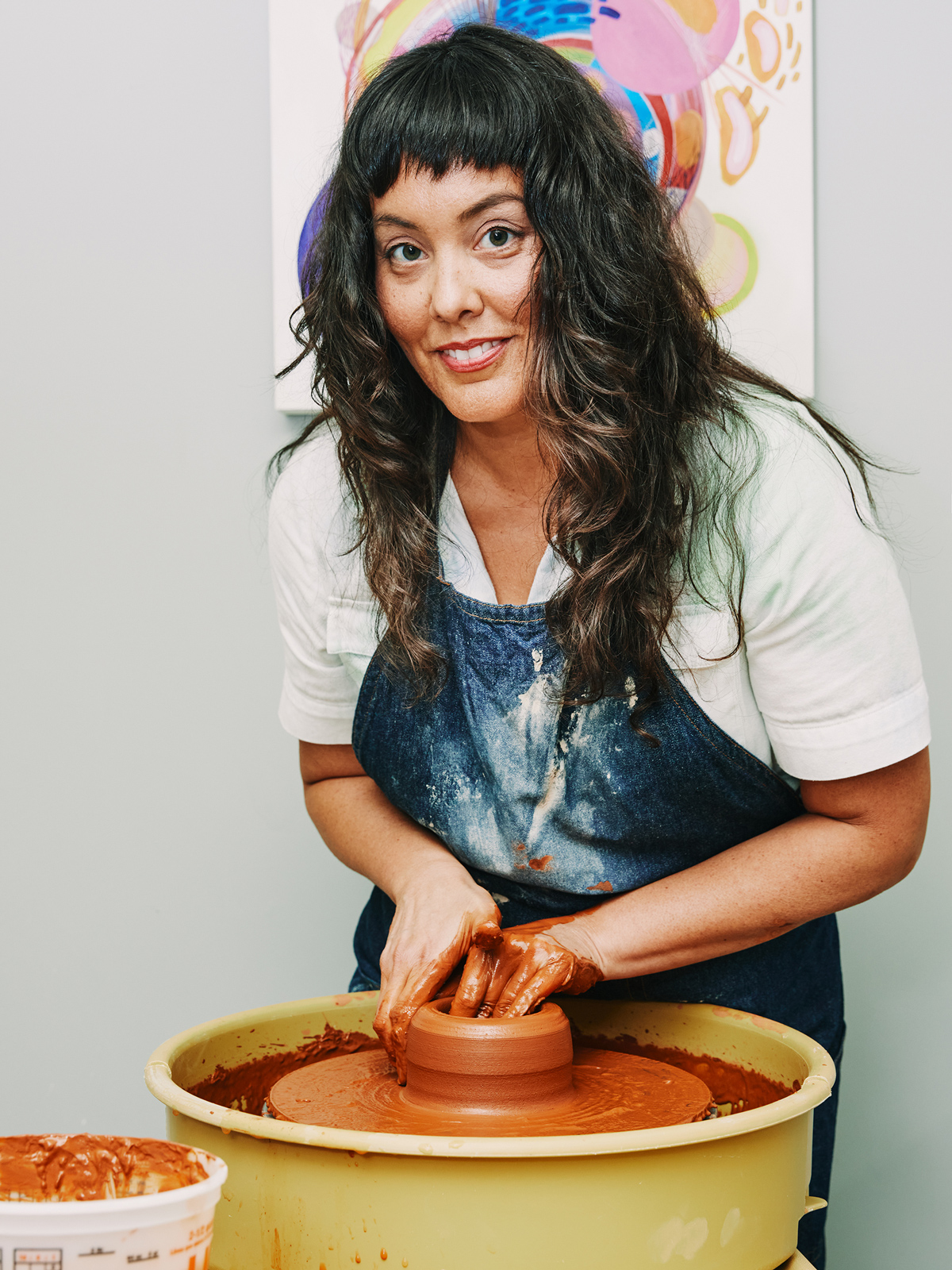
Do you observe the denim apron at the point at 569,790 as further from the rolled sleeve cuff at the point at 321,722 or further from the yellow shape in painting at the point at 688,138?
the yellow shape in painting at the point at 688,138

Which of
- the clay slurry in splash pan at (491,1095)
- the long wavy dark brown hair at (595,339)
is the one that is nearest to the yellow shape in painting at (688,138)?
the long wavy dark brown hair at (595,339)

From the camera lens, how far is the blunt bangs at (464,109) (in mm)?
989

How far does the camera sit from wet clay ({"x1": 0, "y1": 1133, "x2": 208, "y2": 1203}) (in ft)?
2.13

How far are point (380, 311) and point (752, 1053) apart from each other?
0.78 m

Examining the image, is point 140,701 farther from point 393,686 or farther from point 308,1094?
point 308,1094

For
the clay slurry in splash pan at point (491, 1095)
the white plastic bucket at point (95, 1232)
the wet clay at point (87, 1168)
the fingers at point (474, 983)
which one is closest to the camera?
the white plastic bucket at point (95, 1232)

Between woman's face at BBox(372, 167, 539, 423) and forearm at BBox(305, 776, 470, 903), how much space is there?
441 mm

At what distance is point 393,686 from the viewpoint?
1.17 m

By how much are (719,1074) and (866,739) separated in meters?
0.34

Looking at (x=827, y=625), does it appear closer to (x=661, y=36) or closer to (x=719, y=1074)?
(x=719, y=1074)

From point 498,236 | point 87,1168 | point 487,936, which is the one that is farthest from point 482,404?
point 87,1168

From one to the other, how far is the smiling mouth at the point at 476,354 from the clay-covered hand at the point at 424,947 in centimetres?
49

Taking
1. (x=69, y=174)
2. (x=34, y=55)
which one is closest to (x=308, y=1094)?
(x=69, y=174)

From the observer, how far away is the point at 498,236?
3.35 ft
